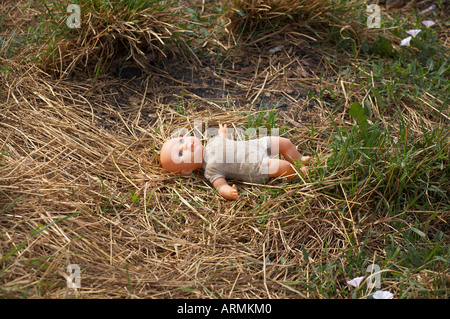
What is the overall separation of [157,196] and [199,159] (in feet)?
0.94

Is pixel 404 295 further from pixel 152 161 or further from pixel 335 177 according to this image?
pixel 152 161

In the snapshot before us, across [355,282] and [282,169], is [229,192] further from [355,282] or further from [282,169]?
[355,282]

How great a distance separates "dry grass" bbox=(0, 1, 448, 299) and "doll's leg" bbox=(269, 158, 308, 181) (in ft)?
0.23

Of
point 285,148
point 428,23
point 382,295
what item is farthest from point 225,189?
point 428,23

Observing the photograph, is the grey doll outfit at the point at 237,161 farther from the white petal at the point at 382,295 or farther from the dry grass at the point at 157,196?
the white petal at the point at 382,295

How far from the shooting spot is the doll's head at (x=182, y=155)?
2.48 meters

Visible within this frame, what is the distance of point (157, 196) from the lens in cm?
243

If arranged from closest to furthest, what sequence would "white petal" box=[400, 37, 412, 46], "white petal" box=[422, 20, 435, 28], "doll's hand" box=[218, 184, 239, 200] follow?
1. "doll's hand" box=[218, 184, 239, 200]
2. "white petal" box=[400, 37, 412, 46]
3. "white petal" box=[422, 20, 435, 28]

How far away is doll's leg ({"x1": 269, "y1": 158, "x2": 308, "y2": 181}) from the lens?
245 cm

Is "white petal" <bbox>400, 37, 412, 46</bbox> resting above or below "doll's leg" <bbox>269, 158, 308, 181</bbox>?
above

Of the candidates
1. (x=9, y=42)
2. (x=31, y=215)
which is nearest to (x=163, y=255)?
(x=31, y=215)

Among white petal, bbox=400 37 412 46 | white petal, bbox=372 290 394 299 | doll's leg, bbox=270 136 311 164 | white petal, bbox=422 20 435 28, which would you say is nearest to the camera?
white petal, bbox=372 290 394 299

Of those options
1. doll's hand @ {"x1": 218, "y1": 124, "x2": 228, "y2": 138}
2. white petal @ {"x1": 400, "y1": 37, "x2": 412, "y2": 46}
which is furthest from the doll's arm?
white petal @ {"x1": 400, "y1": 37, "x2": 412, "y2": 46}

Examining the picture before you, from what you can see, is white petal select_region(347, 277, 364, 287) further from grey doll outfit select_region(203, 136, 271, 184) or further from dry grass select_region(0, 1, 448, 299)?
grey doll outfit select_region(203, 136, 271, 184)
